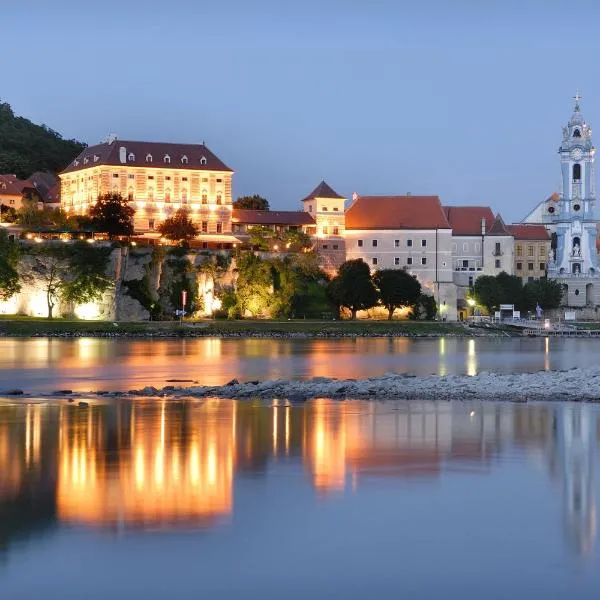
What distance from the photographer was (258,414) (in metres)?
26.0

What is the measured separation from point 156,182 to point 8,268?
18.7 m

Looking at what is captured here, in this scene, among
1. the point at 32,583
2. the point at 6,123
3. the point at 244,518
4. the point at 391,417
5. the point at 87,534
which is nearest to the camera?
the point at 32,583

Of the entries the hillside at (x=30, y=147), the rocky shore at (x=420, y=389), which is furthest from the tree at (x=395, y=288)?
the rocky shore at (x=420, y=389)

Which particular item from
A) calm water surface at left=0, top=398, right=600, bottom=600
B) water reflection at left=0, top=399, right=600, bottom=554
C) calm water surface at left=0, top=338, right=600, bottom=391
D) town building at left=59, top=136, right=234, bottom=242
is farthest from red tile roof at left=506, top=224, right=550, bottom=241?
calm water surface at left=0, top=398, right=600, bottom=600

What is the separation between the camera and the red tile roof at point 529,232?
98.8m

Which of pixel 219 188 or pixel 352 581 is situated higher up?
pixel 219 188

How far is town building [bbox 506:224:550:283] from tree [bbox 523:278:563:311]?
5.10 metres

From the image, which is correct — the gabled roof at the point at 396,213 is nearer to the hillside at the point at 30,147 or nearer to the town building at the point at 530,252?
the town building at the point at 530,252

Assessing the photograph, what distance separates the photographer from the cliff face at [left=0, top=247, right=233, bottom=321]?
242 ft

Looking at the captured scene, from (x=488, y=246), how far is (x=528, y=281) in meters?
4.27

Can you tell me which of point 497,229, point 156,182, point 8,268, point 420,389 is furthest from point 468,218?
point 420,389

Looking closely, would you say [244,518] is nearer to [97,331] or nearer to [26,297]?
[97,331]

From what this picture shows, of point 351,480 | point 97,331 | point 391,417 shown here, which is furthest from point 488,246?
point 351,480

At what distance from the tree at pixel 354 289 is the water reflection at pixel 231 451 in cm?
5054
